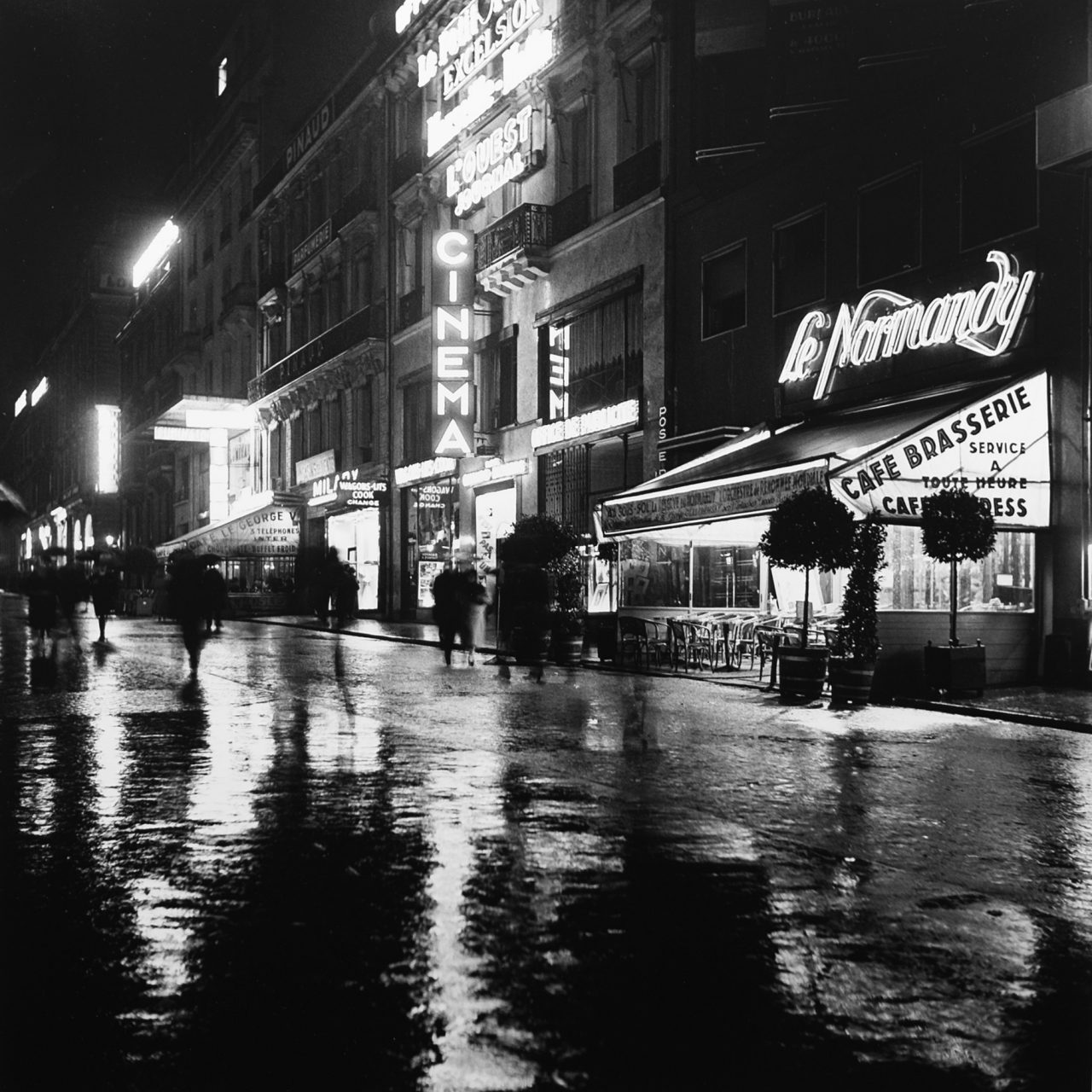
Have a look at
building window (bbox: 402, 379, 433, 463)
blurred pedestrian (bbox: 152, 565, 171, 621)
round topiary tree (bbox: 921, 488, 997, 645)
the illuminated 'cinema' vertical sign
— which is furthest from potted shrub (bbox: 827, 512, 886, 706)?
blurred pedestrian (bbox: 152, 565, 171, 621)

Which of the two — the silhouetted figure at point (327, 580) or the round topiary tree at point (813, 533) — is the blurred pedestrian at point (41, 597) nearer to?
the silhouetted figure at point (327, 580)

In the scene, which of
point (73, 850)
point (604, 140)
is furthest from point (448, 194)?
point (73, 850)

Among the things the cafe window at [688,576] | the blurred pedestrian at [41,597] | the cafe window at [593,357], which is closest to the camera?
the cafe window at [688,576]

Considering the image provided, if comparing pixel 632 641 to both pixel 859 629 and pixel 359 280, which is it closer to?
pixel 859 629

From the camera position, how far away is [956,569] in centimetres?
1739

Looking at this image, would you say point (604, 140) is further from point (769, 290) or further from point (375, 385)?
point (375, 385)

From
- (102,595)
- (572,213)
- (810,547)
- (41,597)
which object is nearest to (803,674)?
(810,547)

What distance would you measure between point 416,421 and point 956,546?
77.3ft

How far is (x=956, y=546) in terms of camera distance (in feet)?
52.6

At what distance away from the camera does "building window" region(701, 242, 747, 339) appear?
24.1 metres

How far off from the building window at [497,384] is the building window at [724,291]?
7.84m

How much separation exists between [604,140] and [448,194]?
6.40 meters

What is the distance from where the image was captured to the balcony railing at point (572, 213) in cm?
2900

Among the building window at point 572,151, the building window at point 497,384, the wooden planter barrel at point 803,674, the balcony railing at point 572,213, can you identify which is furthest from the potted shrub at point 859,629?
the building window at point 497,384
